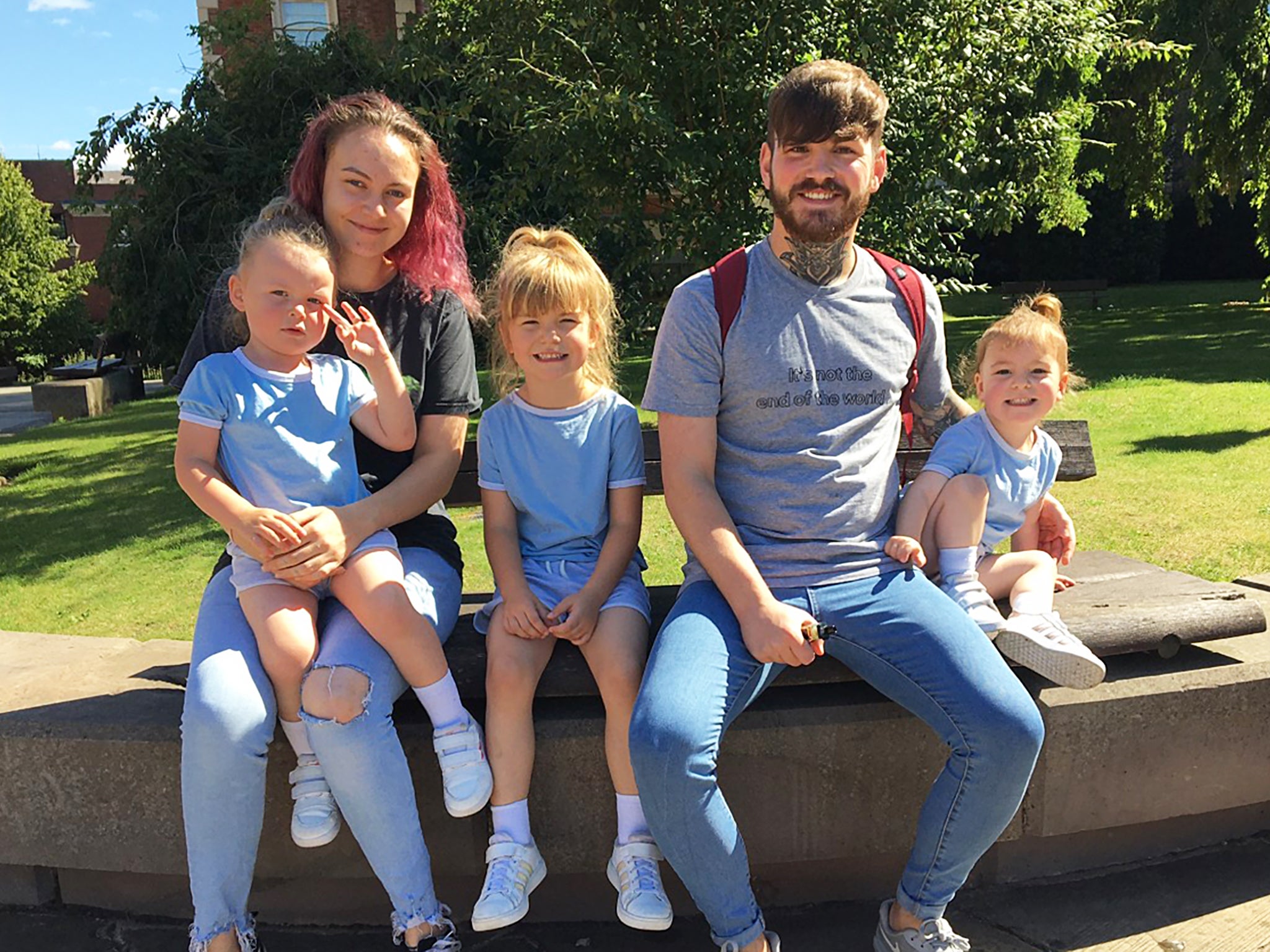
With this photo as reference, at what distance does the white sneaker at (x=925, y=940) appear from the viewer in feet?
7.85

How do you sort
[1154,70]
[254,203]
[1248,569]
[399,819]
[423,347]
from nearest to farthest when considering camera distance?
[399,819] → [423,347] → [1248,569] → [254,203] → [1154,70]

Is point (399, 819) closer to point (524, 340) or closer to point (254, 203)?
point (524, 340)

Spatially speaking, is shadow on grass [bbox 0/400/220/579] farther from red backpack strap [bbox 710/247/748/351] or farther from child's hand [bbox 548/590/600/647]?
red backpack strap [bbox 710/247/748/351]

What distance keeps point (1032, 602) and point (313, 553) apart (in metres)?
1.68

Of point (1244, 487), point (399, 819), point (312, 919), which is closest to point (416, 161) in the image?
point (399, 819)

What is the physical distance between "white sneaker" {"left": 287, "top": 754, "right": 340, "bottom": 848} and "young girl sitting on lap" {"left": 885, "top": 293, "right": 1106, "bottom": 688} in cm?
137

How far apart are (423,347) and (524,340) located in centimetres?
37

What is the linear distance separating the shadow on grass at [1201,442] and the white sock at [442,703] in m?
6.79

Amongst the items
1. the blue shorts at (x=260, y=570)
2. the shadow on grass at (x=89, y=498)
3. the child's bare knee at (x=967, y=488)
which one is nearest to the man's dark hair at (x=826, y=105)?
the child's bare knee at (x=967, y=488)

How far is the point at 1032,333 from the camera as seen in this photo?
2828mm

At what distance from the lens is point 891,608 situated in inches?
97.0

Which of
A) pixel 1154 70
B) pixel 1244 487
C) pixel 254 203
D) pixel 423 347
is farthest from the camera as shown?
pixel 1154 70

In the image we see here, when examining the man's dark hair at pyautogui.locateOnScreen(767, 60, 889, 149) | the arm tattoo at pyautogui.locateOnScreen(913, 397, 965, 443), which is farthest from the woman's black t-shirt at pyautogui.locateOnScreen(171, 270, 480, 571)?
the arm tattoo at pyautogui.locateOnScreen(913, 397, 965, 443)

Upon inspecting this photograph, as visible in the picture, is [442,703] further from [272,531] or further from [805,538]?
[805,538]
